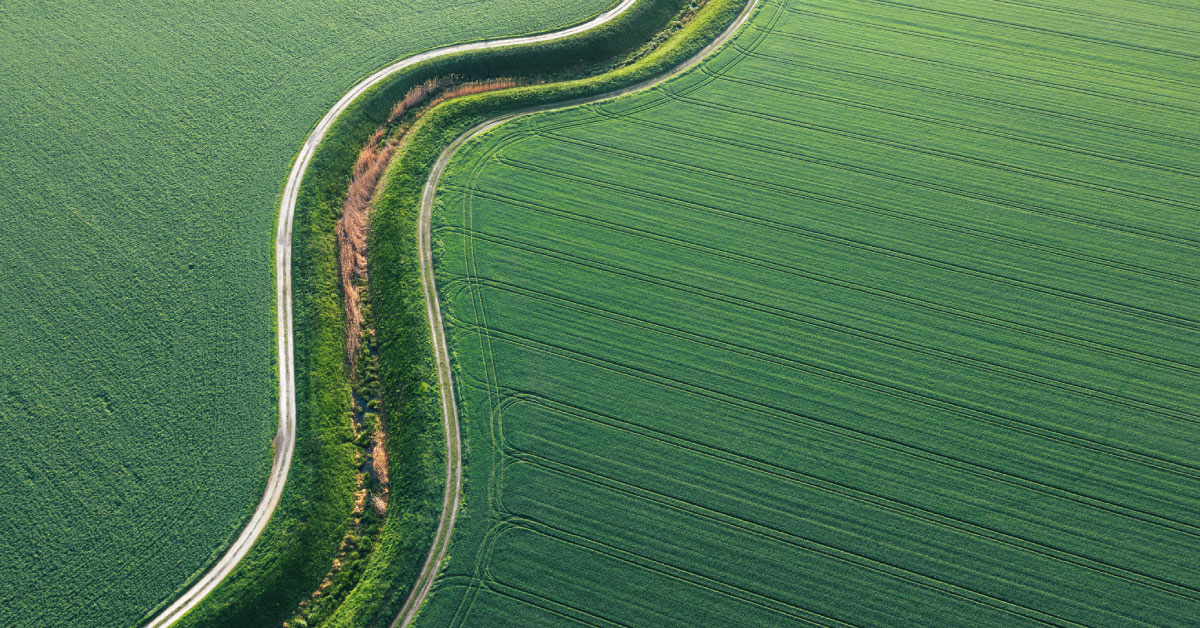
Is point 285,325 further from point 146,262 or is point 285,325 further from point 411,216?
point 411,216

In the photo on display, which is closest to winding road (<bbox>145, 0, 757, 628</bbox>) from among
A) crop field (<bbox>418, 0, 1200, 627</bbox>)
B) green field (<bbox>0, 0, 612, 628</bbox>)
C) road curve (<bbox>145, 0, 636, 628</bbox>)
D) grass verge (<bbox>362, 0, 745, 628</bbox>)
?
road curve (<bbox>145, 0, 636, 628</bbox>)

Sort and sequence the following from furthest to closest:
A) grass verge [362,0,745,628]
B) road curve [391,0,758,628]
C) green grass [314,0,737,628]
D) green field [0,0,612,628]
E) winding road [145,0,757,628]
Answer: green grass [314,0,737,628] < grass verge [362,0,745,628] < road curve [391,0,758,628] < green field [0,0,612,628] < winding road [145,0,757,628]

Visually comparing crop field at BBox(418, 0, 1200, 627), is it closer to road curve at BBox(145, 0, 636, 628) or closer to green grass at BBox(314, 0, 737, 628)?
green grass at BBox(314, 0, 737, 628)

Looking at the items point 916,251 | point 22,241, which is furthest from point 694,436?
point 22,241

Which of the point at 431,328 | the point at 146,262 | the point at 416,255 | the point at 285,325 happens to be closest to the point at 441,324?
the point at 431,328

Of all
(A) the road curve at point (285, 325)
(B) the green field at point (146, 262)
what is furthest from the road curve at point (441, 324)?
(B) the green field at point (146, 262)

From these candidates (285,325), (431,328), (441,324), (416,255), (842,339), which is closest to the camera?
(842,339)
